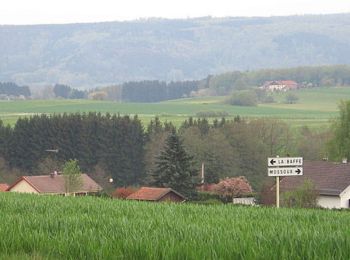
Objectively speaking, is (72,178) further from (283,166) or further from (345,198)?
(283,166)

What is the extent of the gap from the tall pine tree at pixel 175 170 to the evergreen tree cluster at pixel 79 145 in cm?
2926

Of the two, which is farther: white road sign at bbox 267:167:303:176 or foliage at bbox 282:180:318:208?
foliage at bbox 282:180:318:208

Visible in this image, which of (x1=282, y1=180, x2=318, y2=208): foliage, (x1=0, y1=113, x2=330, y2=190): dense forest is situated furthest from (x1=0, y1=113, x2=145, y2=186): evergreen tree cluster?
(x1=282, y1=180, x2=318, y2=208): foliage

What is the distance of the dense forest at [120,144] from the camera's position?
95.4 meters

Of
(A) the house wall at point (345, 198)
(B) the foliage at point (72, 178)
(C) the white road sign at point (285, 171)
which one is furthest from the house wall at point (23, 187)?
(C) the white road sign at point (285, 171)

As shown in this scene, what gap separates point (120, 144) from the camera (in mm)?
102938

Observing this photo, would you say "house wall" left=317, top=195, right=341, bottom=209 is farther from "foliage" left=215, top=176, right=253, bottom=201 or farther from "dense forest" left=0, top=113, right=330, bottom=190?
"dense forest" left=0, top=113, right=330, bottom=190

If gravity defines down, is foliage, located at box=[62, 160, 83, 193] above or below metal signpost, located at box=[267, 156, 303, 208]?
below

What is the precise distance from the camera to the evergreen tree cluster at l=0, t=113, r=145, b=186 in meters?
101

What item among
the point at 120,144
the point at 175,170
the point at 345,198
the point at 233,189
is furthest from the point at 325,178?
the point at 120,144

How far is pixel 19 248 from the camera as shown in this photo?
11.4 meters

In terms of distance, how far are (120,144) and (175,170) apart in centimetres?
3473

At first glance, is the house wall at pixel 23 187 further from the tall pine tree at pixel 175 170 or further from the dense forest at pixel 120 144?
the dense forest at pixel 120 144

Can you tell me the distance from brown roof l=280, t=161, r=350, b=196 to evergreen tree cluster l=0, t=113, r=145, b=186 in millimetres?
37817
